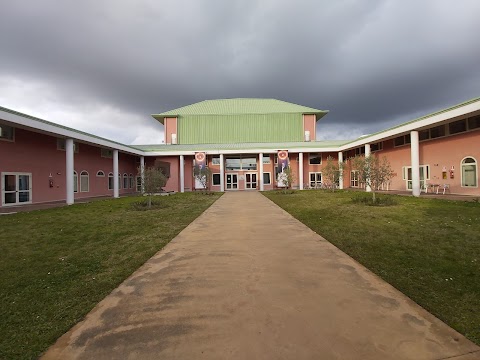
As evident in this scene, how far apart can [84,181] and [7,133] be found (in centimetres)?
787

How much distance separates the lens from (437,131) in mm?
19609

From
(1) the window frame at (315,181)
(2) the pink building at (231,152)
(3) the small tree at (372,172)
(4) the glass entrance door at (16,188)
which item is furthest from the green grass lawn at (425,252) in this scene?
(1) the window frame at (315,181)

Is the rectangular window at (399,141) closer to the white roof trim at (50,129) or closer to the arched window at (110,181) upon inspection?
the white roof trim at (50,129)

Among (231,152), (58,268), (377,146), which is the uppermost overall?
(231,152)

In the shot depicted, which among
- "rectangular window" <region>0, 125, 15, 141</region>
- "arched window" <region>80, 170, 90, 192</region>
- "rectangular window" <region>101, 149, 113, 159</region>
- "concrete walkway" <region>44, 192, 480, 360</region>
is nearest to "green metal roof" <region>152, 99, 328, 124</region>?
"rectangular window" <region>101, 149, 113, 159</region>

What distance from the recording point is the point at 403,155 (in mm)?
23141

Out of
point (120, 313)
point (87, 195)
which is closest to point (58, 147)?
point (87, 195)

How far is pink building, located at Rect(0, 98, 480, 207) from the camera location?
16.8 m

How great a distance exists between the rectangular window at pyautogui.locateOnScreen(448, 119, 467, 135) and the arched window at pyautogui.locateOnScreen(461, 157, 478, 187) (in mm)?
1999

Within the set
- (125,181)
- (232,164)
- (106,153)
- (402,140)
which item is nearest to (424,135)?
(402,140)

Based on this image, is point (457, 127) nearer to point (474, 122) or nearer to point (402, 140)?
point (474, 122)

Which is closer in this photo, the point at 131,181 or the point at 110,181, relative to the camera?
the point at 110,181

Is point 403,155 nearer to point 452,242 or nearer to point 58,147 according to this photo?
point 452,242

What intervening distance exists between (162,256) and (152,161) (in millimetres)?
30453
